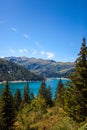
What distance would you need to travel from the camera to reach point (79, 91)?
25250 millimetres

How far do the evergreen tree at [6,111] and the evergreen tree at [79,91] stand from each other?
1288 centimetres

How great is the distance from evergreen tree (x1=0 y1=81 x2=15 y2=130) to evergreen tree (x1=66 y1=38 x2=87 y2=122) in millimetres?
12883

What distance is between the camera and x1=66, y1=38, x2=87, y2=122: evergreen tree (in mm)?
24656

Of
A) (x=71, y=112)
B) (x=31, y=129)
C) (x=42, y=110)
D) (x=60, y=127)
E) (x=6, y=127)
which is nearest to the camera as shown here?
(x=60, y=127)

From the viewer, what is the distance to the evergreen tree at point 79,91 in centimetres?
2466

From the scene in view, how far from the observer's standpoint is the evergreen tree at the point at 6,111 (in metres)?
36.3

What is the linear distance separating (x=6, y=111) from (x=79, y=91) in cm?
1634

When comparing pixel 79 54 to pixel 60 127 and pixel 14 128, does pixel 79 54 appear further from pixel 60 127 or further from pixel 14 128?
pixel 14 128

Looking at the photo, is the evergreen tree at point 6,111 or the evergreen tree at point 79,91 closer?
the evergreen tree at point 79,91

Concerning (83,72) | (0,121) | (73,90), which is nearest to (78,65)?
(83,72)

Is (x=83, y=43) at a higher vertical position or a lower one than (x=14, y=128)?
higher

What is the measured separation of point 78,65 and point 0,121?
17.5m

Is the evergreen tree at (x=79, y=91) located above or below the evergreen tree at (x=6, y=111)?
above

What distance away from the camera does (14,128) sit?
3888 cm
